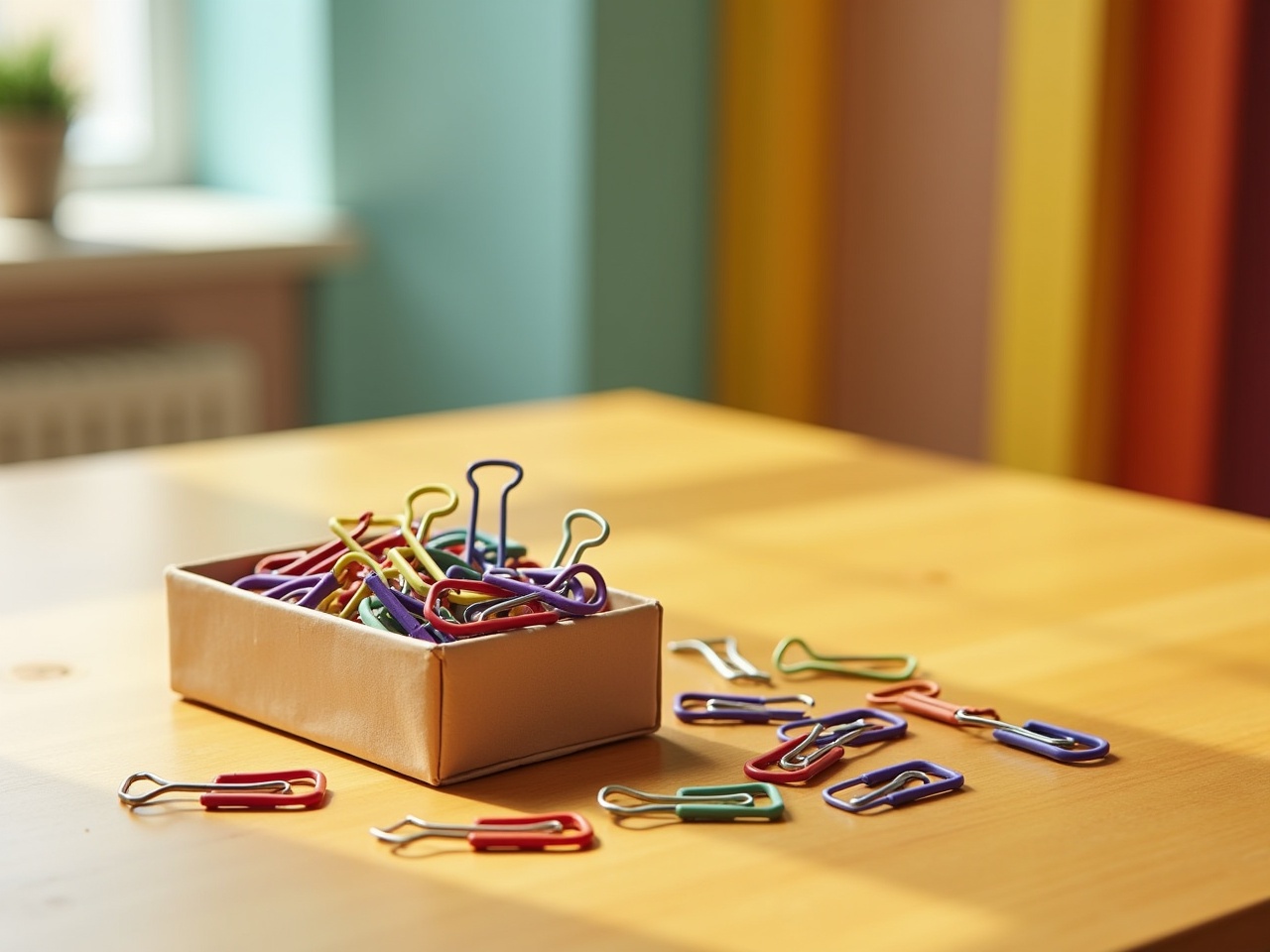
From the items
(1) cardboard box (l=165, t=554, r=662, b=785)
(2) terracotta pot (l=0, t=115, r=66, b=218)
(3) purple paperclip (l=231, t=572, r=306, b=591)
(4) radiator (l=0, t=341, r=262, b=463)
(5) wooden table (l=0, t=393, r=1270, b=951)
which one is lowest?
(4) radiator (l=0, t=341, r=262, b=463)

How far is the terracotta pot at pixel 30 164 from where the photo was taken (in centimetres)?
296

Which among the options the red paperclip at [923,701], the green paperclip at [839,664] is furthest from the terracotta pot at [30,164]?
the red paperclip at [923,701]

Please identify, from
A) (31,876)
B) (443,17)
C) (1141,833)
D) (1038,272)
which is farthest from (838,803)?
(443,17)

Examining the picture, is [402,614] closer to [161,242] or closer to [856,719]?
[856,719]

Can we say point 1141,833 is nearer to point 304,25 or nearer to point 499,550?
point 499,550

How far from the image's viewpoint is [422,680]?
1016mm

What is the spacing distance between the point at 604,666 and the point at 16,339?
221 centimetres

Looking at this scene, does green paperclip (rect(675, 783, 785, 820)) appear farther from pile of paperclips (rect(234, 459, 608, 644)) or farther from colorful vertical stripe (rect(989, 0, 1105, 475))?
colorful vertical stripe (rect(989, 0, 1105, 475))

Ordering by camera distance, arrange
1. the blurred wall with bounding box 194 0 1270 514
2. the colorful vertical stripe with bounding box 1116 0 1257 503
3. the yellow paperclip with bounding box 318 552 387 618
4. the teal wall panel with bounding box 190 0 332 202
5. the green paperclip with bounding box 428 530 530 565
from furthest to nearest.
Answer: the teal wall panel with bounding box 190 0 332 202 < the blurred wall with bounding box 194 0 1270 514 < the colorful vertical stripe with bounding box 1116 0 1257 503 < the green paperclip with bounding box 428 530 530 565 < the yellow paperclip with bounding box 318 552 387 618

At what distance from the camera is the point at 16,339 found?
3.02 meters

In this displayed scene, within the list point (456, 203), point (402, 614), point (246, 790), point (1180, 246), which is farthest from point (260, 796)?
point (456, 203)

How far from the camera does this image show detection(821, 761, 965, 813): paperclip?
3.36 feet

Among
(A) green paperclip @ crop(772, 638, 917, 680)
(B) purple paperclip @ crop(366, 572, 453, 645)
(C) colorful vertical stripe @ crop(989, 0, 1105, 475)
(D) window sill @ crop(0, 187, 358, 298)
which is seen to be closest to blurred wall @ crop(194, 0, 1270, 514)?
(C) colorful vertical stripe @ crop(989, 0, 1105, 475)

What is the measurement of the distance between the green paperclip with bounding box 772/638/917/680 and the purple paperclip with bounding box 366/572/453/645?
294 mm
